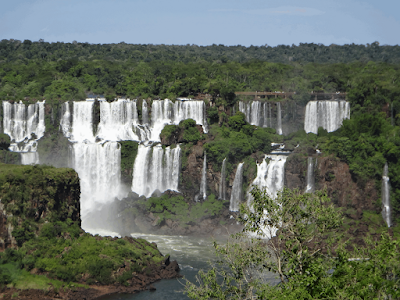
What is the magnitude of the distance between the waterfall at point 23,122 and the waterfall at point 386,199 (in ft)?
132

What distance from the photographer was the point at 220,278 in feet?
161

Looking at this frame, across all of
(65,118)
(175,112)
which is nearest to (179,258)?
(175,112)

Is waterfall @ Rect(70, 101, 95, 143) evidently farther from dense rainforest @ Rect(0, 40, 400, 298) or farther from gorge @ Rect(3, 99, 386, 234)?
dense rainforest @ Rect(0, 40, 400, 298)

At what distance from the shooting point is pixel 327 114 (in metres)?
77.2

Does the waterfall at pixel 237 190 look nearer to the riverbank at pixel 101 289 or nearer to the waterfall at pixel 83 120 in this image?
the riverbank at pixel 101 289

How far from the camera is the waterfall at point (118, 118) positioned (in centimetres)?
7838

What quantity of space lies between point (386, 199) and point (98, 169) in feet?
104

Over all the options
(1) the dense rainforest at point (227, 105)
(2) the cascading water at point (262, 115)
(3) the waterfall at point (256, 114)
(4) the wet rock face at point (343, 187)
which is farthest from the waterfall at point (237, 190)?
(2) the cascading water at point (262, 115)

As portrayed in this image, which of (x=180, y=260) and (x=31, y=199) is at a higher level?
(x=31, y=199)

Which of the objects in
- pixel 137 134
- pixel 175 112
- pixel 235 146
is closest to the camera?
pixel 235 146

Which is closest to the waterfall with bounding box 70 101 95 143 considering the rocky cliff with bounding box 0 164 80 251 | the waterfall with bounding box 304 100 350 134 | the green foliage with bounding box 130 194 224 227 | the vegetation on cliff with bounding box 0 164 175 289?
the green foliage with bounding box 130 194 224 227

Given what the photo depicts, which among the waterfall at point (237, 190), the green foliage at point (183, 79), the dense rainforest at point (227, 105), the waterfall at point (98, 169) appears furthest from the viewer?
the green foliage at point (183, 79)

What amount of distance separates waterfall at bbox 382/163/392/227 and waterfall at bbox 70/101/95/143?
34249mm

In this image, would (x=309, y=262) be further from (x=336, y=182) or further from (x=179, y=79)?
(x=179, y=79)
